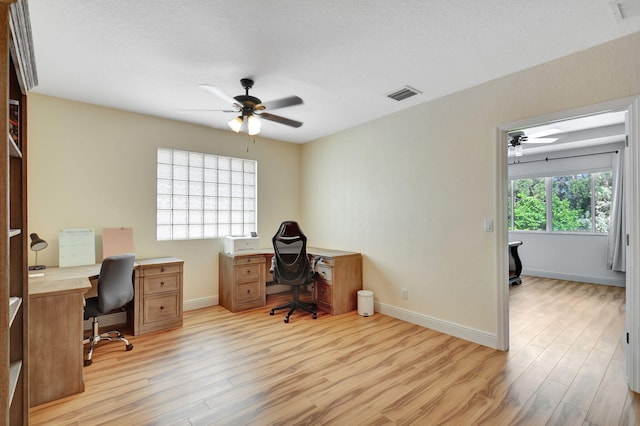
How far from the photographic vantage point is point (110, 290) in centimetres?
275

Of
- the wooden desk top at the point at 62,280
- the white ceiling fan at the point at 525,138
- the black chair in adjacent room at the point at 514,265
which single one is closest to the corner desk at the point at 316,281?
the wooden desk top at the point at 62,280

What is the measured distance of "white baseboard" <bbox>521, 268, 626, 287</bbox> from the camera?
532 cm

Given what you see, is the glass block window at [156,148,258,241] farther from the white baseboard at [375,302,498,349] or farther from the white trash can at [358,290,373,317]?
the white baseboard at [375,302,498,349]

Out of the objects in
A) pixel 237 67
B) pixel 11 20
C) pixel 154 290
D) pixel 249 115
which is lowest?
pixel 154 290

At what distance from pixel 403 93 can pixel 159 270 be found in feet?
11.2

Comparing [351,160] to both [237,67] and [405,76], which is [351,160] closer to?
[405,76]

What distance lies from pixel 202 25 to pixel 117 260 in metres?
2.16

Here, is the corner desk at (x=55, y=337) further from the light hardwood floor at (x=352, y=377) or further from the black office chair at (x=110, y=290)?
the black office chair at (x=110, y=290)

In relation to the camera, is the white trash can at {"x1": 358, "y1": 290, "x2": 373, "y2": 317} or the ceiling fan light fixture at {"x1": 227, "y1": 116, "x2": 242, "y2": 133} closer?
the ceiling fan light fixture at {"x1": 227, "y1": 116, "x2": 242, "y2": 133}

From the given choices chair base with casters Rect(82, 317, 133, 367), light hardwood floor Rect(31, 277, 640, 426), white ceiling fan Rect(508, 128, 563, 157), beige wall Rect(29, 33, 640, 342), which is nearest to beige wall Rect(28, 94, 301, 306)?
beige wall Rect(29, 33, 640, 342)

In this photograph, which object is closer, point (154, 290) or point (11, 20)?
point (11, 20)

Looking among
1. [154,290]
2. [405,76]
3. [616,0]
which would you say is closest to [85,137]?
[154,290]

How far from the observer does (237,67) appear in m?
2.65

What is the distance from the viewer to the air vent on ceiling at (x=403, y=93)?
124 inches
